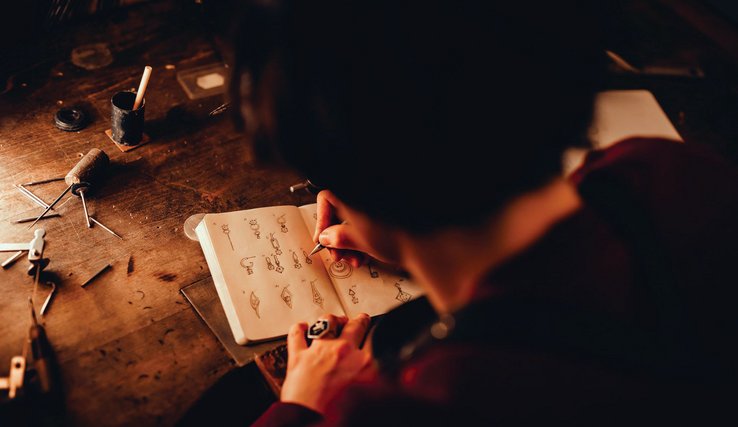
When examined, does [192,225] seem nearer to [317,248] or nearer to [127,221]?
[127,221]

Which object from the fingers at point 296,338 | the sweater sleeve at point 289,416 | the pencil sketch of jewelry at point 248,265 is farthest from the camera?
the pencil sketch of jewelry at point 248,265

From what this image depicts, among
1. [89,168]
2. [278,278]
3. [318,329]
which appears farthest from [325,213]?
[89,168]

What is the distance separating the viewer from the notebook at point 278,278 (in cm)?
104

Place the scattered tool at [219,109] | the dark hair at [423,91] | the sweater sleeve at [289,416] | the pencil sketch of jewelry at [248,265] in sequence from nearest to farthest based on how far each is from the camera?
the dark hair at [423,91], the sweater sleeve at [289,416], the pencil sketch of jewelry at [248,265], the scattered tool at [219,109]

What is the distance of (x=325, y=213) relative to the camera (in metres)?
1.18

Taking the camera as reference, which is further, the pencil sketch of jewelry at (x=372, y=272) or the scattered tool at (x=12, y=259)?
the pencil sketch of jewelry at (x=372, y=272)

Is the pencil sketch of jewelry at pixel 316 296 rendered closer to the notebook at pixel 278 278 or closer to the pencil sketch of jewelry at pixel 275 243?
the notebook at pixel 278 278

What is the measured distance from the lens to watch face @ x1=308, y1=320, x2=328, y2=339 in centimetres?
100

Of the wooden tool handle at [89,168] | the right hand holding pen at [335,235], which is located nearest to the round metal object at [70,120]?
the wooden tool handle at [89,168]

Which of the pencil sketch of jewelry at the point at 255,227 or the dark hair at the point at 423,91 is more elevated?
the dark hair at the point at 423,91

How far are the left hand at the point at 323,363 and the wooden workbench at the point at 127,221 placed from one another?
0.13 metres

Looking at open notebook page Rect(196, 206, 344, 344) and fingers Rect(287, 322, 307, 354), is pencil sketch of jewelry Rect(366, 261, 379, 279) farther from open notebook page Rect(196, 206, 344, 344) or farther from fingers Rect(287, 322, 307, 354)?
fingers Rect(287, 322, 307, 354)

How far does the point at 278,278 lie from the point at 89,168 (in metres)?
0.51

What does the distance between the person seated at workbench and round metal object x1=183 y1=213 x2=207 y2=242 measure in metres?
0.61
